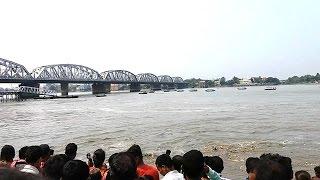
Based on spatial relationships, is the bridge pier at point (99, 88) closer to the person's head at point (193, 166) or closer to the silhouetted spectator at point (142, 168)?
the silhouetted spectator at point (142, 168)

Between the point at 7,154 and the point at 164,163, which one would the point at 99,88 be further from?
the point at 164,163

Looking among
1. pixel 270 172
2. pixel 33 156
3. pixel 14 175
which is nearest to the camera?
pixel 14 175

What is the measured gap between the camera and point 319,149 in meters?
20.7

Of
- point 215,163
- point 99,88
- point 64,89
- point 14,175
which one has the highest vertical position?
point 14,175

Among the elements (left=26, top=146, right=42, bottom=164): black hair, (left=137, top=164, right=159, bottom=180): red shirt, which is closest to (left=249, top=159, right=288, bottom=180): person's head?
(left=137, top=164, right=159, bottom=180): red shirt

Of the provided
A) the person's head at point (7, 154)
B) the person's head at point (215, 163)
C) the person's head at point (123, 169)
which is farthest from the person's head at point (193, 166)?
the person's head at point (7, 154)

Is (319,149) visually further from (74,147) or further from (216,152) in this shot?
(74,147)

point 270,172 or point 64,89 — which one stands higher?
point 270,172

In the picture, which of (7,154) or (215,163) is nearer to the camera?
(215,163)

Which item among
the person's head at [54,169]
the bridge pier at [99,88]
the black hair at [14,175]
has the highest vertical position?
the black hair at [14,175]

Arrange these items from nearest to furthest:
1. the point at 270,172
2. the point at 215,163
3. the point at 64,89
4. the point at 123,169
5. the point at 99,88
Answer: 1. the point at 270,172
2. the point at 123,169
3. the point at 215,163
4. the point at 64,89
5. the point at 99,88

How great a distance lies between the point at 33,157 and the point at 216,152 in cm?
1490

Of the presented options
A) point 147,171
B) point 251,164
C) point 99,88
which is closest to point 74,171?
point 147,171

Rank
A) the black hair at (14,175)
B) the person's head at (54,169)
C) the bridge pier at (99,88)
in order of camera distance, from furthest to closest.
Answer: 1. the bridge pier at (99,88)
2. the person's head at (54,169)
3. the black hair at (14,175)
